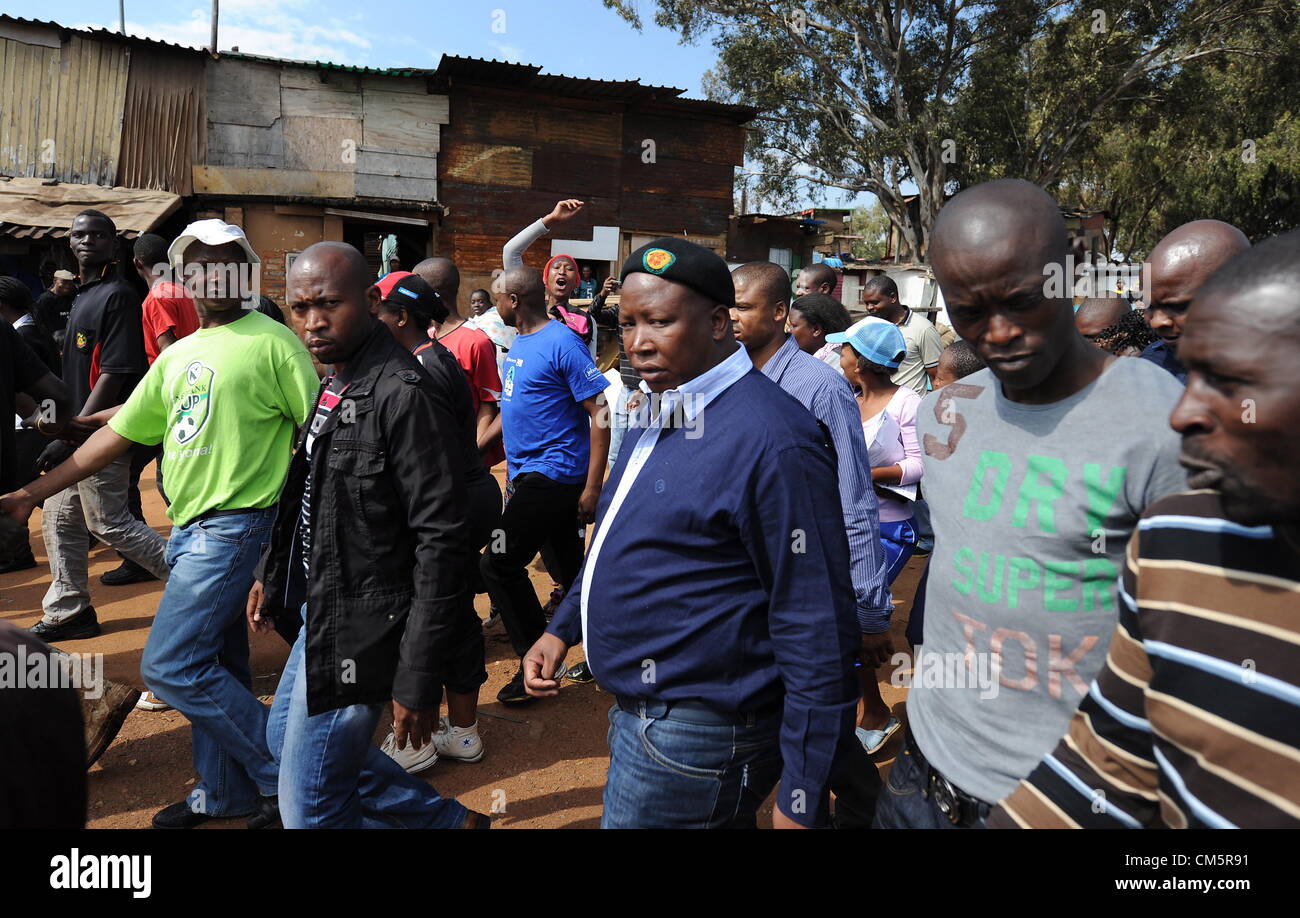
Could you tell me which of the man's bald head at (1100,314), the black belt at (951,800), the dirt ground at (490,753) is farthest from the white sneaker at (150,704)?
the man's bald head at (1100,314)

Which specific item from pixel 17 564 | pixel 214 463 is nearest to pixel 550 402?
pixel 214 463

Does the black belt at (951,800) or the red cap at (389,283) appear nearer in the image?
the black belt at (951,800)

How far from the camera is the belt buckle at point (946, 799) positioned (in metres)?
1.76

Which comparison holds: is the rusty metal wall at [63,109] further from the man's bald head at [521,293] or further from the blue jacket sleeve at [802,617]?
the blue jacket sleeve at [802,617]

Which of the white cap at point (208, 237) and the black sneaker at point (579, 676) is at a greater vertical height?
the white cap at point (208, 237)

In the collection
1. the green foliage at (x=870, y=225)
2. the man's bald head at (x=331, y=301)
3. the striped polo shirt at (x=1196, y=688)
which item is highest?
the green foliage at (x=870, y=225)

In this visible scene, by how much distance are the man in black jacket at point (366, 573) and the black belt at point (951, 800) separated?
1358mm

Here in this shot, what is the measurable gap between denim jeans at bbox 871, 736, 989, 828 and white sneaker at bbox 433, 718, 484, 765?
2.49 meters

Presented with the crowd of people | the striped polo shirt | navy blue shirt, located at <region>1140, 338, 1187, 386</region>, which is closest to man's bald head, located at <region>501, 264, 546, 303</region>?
the crowd of people

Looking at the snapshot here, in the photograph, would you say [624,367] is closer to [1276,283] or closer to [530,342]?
[530,342]

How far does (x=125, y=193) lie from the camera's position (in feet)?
45.9

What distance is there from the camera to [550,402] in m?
4.64

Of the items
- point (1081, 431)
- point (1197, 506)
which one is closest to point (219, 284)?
point (1081, 431)

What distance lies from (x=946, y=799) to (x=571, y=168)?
55.0ft
